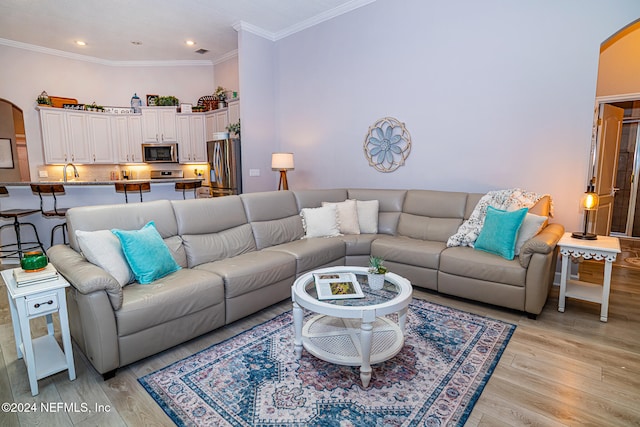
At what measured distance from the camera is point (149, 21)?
201 inches

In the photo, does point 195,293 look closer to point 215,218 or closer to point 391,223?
point 215,218

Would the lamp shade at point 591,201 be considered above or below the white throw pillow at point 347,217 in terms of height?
above

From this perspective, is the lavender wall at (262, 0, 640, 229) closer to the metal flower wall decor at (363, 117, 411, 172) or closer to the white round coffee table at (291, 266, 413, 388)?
the metal flower wall decor at (363, 117, 411, 172)

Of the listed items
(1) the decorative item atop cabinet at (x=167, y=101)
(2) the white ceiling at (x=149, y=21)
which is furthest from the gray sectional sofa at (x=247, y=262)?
(1) the decorative item atop cabinet at (x=167, y=101)

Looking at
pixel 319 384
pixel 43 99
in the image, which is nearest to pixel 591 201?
pixel 319 384

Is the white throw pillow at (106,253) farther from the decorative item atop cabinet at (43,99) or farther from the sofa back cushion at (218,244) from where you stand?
the decorative item atop cabinet at (43,99)

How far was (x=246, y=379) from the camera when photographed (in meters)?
2.07

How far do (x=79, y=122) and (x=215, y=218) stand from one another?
16.9ft

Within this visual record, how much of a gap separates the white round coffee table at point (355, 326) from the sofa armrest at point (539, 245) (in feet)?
4.00

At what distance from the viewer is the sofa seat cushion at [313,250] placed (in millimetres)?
3299

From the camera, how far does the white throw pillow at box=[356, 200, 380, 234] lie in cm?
420

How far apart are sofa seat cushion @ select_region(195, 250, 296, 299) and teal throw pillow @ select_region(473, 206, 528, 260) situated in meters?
1.85

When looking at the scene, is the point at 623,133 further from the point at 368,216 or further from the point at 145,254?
the point at 145,254

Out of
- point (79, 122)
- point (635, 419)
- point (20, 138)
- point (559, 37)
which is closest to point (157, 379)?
point (635, 419)
